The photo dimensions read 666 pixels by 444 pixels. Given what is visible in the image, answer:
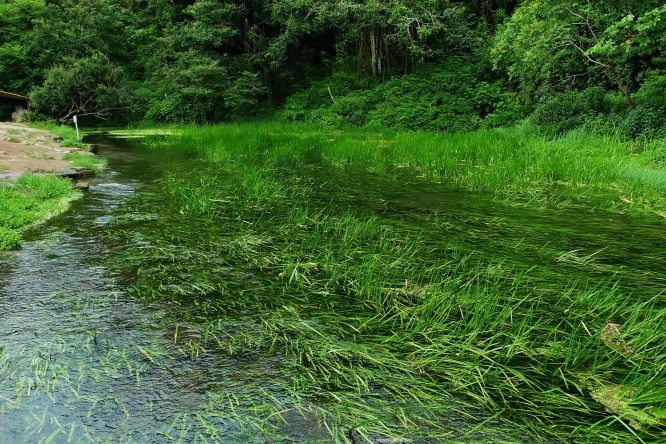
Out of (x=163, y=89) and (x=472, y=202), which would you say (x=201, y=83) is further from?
(x=472, y=202)

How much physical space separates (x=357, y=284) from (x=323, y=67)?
74.9 ft

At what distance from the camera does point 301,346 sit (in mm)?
2686

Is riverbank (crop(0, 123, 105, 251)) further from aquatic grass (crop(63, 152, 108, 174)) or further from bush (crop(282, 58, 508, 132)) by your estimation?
bush (crop(282, 58, 508, 132))

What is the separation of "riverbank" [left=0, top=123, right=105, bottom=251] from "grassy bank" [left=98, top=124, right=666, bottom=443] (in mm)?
1016

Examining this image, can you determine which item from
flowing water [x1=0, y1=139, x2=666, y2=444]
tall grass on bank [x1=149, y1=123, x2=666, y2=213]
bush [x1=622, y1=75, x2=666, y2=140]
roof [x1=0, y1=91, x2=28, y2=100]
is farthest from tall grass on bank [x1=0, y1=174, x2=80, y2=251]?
roof [x1=0, y1=91, x2=28, y2=100]

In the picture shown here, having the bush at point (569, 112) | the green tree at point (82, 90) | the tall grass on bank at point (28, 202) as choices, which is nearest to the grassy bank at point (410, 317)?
the tall grass on bank at point (28, 202)

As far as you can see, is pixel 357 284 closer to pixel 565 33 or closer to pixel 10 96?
pixel 565 33

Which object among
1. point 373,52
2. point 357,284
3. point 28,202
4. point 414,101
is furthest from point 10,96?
point 357,284

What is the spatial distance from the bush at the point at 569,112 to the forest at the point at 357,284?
0.06 metres

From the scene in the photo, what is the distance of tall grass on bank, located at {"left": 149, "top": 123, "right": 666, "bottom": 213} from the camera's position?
6750mm

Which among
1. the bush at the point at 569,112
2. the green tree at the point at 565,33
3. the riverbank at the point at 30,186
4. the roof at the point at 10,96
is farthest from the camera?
the roof at the point at 10,96

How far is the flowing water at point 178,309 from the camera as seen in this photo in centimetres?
205

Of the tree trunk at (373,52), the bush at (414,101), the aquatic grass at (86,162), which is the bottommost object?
the aquatic grass at (86,162)

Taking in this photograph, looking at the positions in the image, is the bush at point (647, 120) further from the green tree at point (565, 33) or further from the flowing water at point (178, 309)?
the flowing water at point (178, 309)
